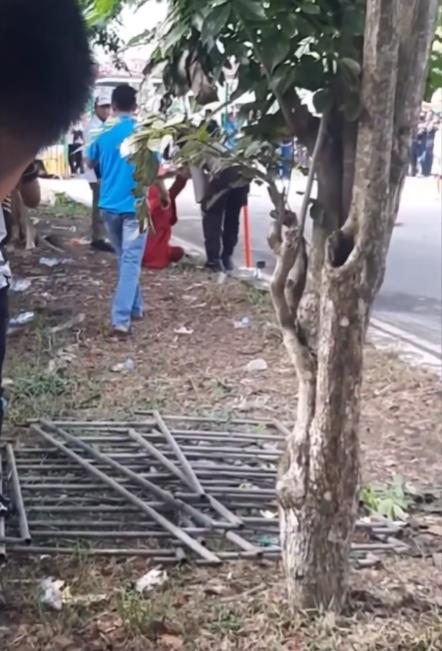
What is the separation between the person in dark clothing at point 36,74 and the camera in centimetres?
168

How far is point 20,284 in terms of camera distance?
980cm

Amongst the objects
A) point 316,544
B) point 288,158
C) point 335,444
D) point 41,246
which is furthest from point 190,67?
point 41,246

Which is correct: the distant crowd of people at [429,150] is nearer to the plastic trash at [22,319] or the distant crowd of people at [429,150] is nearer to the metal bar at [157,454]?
the plastic trash at [22,319]

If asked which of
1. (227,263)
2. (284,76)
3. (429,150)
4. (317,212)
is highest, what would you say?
(284,76)

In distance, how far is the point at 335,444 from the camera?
11.9 feet

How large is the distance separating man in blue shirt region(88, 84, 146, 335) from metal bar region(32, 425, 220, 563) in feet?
7.63

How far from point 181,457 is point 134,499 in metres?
0.52

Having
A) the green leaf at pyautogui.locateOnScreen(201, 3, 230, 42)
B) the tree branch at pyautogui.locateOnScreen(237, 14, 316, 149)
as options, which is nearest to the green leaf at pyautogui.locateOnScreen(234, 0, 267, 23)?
the green leaf at pyautogui.locateOnScreen(201, 3, 230, 42)

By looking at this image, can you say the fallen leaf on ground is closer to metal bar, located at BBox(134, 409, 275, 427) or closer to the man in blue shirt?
metal bar, located at BBox(134, 409, 275, 427)

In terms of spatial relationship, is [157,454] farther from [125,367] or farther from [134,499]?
[125,367]

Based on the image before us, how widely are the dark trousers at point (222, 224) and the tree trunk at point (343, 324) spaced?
259 inches

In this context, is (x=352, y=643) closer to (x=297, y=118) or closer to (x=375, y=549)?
(x=375, y=549)

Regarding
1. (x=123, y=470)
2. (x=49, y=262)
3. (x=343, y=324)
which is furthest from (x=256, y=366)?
(x=49, y=262)

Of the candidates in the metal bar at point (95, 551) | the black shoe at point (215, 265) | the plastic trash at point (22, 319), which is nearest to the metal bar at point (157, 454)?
the metal bar at point (95, 551)
